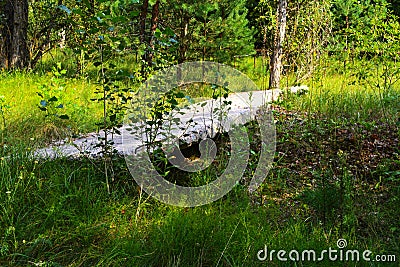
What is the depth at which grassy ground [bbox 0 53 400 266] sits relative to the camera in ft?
7.25

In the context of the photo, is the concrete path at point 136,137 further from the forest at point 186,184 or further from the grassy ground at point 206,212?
the grassy ground at point 206,212

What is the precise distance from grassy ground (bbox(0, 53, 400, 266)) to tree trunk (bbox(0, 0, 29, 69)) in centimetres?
395

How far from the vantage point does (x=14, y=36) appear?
7.27 metres

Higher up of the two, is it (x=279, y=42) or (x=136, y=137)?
(x=279, y=42)

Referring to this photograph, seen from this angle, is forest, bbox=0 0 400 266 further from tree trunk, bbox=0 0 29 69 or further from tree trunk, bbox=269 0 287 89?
tree trunk, bbox=0 0 29 69

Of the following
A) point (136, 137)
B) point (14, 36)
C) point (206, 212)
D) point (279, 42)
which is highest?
point (14, 36)

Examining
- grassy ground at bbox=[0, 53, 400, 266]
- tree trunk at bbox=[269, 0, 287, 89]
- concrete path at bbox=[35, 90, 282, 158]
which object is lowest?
grassy ground at bbox=[0, 53, 400, 266]

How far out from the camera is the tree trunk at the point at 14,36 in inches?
285

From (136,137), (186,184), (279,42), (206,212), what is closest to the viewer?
(206,212)

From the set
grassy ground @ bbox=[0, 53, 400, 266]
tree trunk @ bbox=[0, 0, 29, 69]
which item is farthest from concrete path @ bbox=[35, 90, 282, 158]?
tree trunk @ bbox=[0, 0, 29, 69]

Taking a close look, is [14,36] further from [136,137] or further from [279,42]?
[136,137]

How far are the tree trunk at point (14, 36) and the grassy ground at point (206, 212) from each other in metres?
3.95

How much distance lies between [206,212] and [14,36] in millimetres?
6006

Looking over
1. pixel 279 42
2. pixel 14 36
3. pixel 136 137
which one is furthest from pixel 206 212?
pixel 14 36
